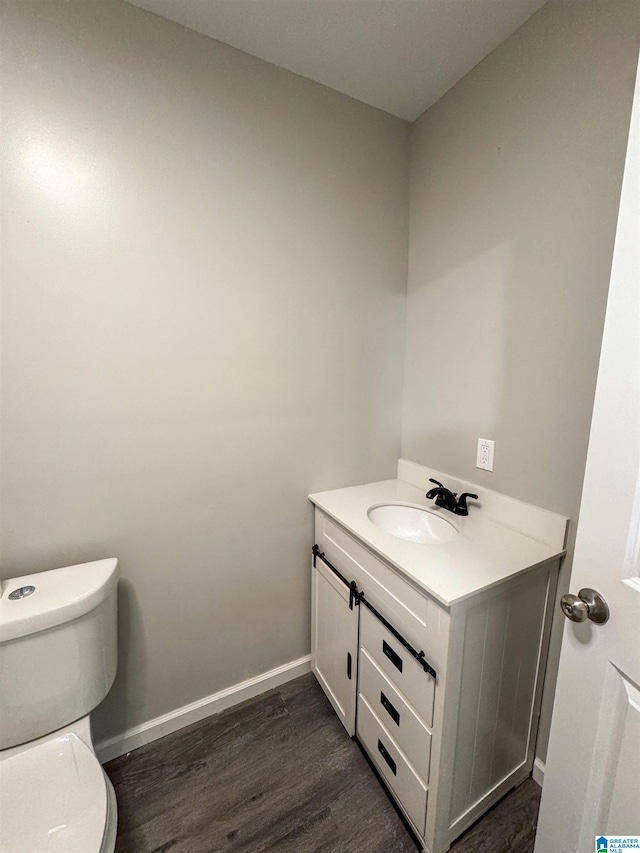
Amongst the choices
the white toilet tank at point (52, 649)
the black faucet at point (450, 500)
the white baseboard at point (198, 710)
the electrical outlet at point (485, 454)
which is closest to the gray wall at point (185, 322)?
the white baseboard at point (198, 710)

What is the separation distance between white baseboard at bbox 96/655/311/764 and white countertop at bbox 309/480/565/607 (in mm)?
843

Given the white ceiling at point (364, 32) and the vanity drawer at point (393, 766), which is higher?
the white ceiling at point (364, 32)

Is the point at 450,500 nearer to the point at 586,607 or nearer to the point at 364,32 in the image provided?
the point at 586,607

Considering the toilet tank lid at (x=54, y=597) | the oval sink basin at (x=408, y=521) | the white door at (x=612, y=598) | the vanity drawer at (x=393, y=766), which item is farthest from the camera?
the oval sink basin at (x=408, y=521)

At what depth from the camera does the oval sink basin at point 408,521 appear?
1411mm

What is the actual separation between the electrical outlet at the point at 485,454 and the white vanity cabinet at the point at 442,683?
0.38 metres

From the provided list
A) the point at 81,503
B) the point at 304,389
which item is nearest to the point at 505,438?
the point at 304,389

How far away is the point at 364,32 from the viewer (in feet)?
3.74

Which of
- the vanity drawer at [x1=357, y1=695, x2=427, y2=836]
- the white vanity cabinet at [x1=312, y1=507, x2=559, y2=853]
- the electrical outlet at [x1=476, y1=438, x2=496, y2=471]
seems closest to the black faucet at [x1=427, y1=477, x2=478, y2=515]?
the electrical outlet at [x1=476, y1=438, x2=496, y2=471]

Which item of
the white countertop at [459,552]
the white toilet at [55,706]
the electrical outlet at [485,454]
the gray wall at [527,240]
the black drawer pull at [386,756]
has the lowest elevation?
the black drawer pull at [386,756]

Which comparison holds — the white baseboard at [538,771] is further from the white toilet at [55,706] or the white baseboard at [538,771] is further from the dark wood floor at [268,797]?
the white toilet at [55,706]

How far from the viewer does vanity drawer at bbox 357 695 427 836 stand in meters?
1.01

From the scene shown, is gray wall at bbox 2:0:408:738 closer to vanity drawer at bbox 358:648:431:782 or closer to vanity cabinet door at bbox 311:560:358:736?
vanity cabinet door at bbox 311:560:358:736

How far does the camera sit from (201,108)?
3.85 ft
